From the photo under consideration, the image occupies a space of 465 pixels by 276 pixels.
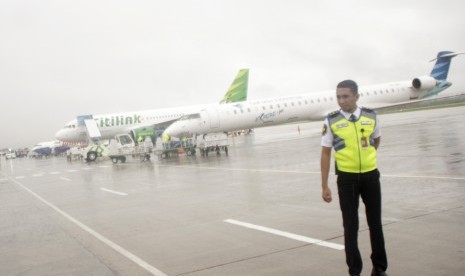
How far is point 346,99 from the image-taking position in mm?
5004

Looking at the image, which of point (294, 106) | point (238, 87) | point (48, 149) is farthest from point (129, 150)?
point (48, 149)

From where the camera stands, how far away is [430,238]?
→ 611cm

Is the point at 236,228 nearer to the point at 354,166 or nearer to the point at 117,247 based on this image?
the point at 117,247

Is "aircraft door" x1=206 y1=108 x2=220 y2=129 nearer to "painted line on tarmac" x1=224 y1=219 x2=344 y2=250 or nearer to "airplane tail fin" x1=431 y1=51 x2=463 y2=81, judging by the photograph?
"airplane tail fin" x1=431 y1=51 x2=463 y2=81

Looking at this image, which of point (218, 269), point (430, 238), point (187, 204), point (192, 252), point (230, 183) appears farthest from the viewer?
point (230, 183)

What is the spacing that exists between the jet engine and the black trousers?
42504 mm

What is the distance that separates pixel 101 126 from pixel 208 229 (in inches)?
1460

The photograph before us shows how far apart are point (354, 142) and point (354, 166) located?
9.8 inches

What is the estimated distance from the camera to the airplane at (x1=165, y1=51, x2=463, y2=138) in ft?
118

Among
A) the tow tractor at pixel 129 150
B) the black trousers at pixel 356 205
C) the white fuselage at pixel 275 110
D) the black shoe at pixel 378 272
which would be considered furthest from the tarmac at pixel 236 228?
the white fuselage at pixel 275 110

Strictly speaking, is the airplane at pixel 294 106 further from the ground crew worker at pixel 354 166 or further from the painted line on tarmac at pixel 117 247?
the ground crew worker at pixel 354 166

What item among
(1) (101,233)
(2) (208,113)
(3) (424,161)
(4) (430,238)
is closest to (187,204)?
(1) (101,233)

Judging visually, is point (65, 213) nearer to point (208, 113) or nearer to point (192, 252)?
point (192, 252)

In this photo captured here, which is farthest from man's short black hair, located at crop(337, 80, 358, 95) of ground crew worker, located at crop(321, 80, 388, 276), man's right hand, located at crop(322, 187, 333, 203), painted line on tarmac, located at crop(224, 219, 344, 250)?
painted line on tarmac, located at crop(224, 219, 344, 250)
